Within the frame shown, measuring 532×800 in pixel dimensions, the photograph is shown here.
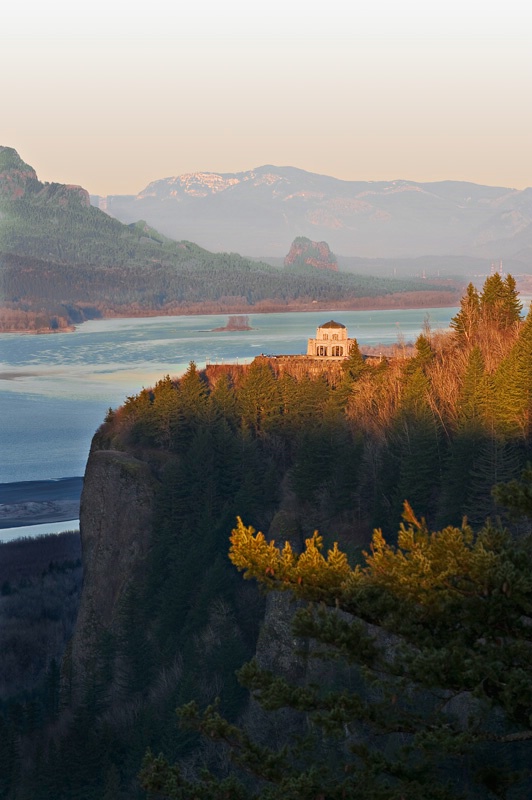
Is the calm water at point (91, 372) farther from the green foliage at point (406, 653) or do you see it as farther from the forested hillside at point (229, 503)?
the green foliage at point (406, 653)

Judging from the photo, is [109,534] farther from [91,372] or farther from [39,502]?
[91,372]

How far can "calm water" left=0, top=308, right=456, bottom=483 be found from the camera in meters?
107

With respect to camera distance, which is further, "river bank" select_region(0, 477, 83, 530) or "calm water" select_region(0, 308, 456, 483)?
"calm water" select_region(0, 308, 456, 483)

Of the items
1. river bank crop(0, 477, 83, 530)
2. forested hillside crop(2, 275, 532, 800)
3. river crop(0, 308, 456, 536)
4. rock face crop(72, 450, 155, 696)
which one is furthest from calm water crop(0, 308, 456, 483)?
rock face crop(72, 450, 155, 696)

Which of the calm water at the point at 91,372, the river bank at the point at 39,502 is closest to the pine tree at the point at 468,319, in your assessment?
the calm water at the point at 91,372

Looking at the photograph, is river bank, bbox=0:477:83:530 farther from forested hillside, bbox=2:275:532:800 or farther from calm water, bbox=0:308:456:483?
forested hillside, bbox=2:275:532:800

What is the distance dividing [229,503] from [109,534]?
16.8ft

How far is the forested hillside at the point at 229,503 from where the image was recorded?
36.2 m

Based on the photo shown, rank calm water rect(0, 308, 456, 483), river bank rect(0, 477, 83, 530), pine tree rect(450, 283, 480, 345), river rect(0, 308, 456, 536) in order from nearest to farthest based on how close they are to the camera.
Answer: pine tree rect(450, 283, 480, 345)
river bank rect(0, 477, 83, 530)
river rect(0, 308, 456, 536)
calm water rect(0, 308, 456, 483)

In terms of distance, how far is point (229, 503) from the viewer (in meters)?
48.7

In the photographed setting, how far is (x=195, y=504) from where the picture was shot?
4847 cm

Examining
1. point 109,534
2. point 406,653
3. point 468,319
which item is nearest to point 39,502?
point 109,534

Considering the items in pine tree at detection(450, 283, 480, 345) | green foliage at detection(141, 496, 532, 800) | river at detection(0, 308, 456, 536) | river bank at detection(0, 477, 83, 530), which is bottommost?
river bank at detection(0, 477, 83, 530)

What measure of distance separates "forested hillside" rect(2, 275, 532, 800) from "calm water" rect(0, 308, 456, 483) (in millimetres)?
36684
